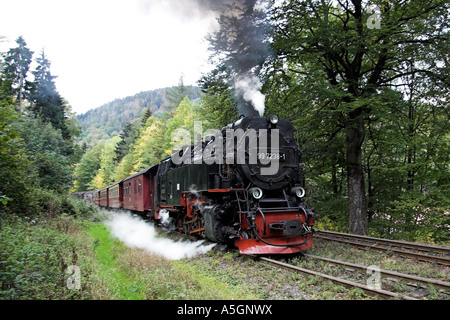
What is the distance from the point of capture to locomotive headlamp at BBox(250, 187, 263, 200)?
7.20 meters

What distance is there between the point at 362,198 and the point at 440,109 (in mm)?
3949

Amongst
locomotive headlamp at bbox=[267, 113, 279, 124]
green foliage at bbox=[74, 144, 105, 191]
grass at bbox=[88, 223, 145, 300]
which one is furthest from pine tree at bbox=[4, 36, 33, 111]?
green foliage at bbox=[74, 144, 105, 191]

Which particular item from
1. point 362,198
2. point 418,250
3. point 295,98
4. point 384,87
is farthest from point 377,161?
point 418,250

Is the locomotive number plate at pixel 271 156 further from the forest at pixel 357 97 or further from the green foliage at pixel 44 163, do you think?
the green foliage at pixel 44 163

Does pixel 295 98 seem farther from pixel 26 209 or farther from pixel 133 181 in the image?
pixel 133 181

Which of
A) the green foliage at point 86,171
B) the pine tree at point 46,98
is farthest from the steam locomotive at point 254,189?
the green foliage at point 86,171

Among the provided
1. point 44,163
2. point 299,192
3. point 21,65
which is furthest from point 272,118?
point 21,65

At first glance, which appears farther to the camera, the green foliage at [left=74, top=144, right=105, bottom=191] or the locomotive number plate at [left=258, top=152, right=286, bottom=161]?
the green foliage at [left=74, top=144, right=105, bottom=191]

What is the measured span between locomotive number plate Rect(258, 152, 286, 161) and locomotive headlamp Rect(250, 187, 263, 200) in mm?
824

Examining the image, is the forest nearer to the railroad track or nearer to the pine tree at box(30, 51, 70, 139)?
the railroad track

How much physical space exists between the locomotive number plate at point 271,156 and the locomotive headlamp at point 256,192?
0.82 metres

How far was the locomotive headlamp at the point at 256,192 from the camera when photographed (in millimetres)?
7202

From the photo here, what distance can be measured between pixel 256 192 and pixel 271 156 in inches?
42.6

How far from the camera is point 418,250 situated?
7.64 meters
